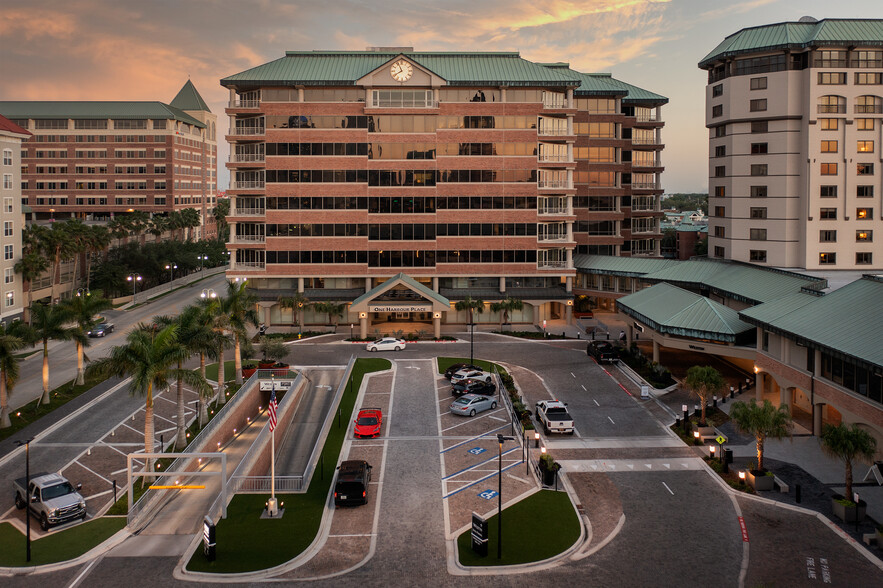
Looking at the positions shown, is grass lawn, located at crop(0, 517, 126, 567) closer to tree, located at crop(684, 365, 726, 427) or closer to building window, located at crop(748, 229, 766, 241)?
tree, located at crop(684, 365, 726, 427)

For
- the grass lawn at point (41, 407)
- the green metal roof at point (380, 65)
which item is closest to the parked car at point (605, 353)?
the green metal roof at point (380, 65)

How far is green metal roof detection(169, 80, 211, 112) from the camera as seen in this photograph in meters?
187

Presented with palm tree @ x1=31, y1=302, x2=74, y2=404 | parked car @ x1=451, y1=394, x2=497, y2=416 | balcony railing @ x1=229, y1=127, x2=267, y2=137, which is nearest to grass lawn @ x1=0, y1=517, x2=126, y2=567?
palm tree @ x1=31, y1=302, x2=74, y2=404

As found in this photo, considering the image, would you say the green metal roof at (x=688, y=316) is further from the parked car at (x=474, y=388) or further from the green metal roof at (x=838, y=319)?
the parked car at (x=474, y=388)

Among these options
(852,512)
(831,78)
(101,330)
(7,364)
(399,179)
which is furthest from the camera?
(399,179)

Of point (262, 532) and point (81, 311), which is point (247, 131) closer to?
point (81, 311)

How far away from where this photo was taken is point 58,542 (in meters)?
30.4

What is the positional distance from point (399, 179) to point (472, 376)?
34767 millimetres

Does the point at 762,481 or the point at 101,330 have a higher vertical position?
the point at 101,330

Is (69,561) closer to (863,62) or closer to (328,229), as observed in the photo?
(328,229)

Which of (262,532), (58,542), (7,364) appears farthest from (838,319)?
(7,364)

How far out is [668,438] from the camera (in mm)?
43094

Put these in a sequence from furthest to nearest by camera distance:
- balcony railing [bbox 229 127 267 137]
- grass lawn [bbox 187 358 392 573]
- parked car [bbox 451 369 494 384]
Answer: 1. balcony railing [bbox 229 127 267 137]
2. parked car [bbox 451 369 494 384]
3. grass lawn [bbox 187 358 392 573]

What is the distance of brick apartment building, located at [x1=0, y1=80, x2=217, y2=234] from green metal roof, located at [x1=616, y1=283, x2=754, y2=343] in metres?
124
